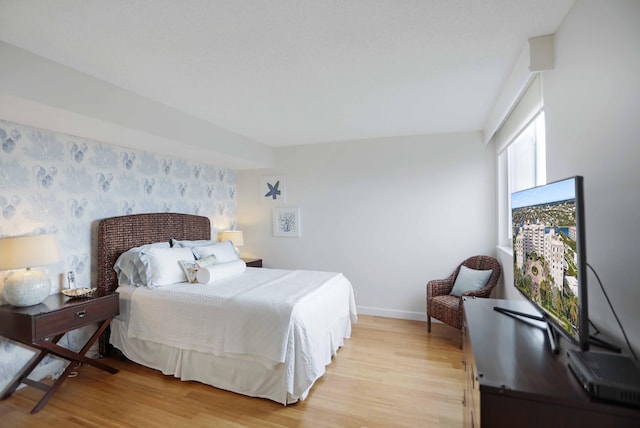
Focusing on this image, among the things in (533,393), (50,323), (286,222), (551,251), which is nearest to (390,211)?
(286,222)

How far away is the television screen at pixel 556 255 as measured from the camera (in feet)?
3.62

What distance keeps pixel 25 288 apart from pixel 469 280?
4031 millimetres

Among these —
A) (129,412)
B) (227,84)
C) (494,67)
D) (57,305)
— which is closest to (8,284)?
(57,305)

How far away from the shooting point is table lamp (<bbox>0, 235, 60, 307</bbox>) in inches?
90.5

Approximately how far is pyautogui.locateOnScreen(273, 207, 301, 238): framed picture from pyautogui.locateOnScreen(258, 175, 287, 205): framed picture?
15 cm

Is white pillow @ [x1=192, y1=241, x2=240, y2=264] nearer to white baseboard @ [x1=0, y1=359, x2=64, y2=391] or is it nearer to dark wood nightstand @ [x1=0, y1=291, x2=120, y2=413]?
dark wood nightstand @ [x1=0, y1=291, x2=120, y2=413]

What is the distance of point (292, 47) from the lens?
1998 mm

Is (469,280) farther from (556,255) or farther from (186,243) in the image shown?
(186,243)

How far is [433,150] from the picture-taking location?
4.14 m

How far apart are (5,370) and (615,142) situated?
410 centimetres

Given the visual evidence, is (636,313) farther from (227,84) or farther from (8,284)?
(8,284)

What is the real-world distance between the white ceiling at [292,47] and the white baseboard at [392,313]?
2.57 m

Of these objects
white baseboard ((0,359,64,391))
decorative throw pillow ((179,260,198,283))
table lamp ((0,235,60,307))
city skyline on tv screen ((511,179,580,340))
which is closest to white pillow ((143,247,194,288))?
decorative throw pillow ((179,260,198,283))

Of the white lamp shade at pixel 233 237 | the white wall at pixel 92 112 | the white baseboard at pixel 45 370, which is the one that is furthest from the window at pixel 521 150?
the white baseboard at pixel 45 370
